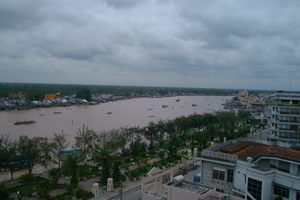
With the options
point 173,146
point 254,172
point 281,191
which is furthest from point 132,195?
point 173,146

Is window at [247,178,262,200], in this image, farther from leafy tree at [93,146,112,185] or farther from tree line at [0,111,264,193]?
leafy tree at [93,146,112,185]

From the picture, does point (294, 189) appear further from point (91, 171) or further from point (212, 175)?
point (91, 171)

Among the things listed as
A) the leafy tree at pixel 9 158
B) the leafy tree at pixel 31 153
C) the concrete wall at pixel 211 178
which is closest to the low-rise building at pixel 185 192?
the concrete wall at pixel 211 178

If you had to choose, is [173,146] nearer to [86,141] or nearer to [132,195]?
[86,141]

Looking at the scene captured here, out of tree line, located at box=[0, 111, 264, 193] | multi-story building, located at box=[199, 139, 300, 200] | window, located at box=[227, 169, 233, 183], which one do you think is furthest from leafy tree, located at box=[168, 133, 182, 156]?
window, located at box=[227, 169, 233, 183]

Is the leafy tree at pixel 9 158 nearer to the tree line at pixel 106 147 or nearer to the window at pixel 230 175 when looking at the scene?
the tree line at pixel 106 147

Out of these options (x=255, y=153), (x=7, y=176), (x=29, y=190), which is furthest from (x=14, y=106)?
(x=255, y=153)
